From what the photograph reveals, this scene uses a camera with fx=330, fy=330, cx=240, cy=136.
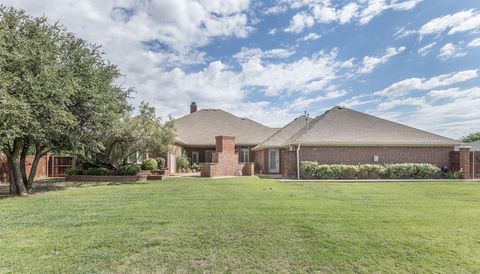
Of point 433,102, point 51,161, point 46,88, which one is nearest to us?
point 46,88

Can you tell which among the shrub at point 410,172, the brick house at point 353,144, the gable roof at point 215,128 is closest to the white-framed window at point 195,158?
the gable roof at point 215,128

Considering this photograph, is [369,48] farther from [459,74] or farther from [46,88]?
[46,88]

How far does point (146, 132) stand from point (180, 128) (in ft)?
50.3

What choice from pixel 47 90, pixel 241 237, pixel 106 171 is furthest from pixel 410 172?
pixel 47 90

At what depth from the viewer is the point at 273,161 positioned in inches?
1153

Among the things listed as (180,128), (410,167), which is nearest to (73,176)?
(180,128)

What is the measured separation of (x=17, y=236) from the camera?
21.4ft

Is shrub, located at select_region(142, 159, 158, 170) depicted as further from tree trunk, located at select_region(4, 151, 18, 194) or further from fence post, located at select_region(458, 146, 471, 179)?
fence post, located at select_region(458, 146, 471, 179)

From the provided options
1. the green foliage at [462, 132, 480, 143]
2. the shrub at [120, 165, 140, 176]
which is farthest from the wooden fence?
the green foliage at [462, 132, 480, 143]

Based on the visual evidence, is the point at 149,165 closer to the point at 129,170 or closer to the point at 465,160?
the point at 129,170

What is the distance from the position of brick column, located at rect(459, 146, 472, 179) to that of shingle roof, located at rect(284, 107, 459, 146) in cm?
94

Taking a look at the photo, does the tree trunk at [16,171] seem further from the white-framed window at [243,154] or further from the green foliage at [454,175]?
the green foliage at [454,175]

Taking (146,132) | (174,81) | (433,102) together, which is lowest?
(146,132)

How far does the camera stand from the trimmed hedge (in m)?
21.6
